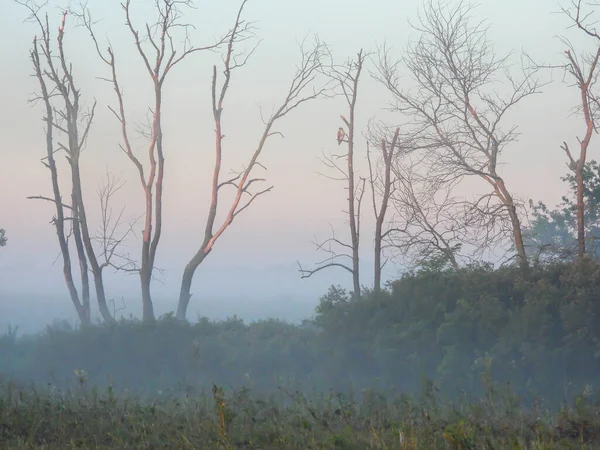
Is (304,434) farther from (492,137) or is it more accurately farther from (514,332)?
(492,137)

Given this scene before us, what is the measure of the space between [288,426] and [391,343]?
12362 millimetres

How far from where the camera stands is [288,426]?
25.6 ft

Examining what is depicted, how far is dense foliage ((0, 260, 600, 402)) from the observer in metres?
17.2

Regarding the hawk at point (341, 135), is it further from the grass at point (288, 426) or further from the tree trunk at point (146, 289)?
the grass at point (288, 426)

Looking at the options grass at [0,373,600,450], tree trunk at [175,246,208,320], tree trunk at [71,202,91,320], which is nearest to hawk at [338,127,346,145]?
tree trunk at [175,246,208,320]

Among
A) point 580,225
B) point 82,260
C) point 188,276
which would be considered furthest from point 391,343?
point 82,260

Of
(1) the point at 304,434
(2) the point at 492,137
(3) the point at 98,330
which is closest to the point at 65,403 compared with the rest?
(1) the point at 304,434

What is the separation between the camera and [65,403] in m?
9.56

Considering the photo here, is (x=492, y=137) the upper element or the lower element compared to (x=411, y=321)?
upper

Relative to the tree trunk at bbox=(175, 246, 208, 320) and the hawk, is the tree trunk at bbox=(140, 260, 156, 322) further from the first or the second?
the hawk

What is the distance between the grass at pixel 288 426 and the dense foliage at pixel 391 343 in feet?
17.1

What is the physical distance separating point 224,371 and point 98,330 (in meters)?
4.96

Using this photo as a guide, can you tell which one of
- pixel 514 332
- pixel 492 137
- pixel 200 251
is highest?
pixel 492 137

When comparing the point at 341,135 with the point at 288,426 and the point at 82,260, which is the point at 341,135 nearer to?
the point at 82,260
